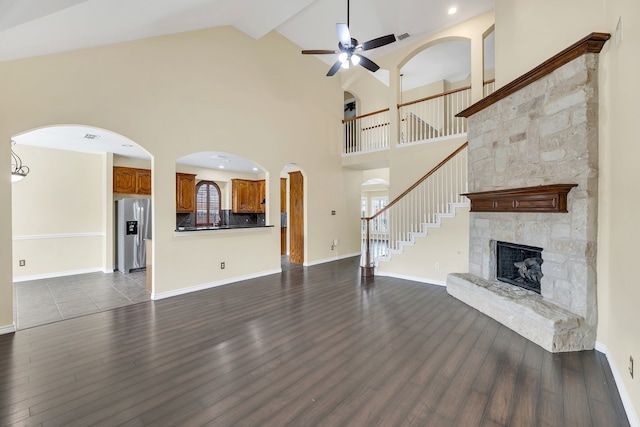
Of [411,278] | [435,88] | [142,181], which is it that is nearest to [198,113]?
[142,181]

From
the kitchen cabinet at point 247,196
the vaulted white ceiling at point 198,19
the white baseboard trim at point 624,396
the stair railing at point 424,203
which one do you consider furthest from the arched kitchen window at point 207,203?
the white baseboard trim at point 624,396

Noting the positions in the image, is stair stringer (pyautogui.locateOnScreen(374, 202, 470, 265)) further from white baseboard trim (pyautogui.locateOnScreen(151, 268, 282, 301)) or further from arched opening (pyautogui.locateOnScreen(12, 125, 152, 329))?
arched opening (pyautogui.locateOnScreen(12, 125, 152, 329))

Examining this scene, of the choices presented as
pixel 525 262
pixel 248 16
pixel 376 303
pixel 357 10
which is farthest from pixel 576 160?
pixel 248 16

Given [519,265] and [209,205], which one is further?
[209,205]

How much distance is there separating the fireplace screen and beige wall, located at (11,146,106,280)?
25.9 feet

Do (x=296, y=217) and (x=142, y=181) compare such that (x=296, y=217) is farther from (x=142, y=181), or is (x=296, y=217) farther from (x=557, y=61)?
(x=557, y=61)

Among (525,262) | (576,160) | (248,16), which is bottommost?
(525,262)

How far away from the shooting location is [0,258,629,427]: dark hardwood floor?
1790mm

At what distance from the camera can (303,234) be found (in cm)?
687

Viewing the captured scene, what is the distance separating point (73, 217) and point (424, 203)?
24.5ft

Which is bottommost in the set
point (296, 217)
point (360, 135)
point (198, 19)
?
point (296, 217)

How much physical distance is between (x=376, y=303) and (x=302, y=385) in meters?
2.11

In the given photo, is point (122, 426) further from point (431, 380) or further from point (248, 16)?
point (248, 16)

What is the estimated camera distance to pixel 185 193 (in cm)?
755
